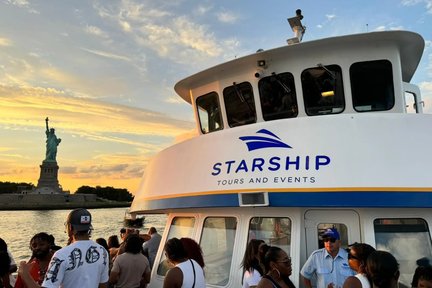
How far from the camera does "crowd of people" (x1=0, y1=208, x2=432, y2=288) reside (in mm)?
2961

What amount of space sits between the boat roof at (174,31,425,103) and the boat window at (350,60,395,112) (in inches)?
11.8

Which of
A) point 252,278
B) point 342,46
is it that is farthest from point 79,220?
point 342,46

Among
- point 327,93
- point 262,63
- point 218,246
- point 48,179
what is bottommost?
point 218,246

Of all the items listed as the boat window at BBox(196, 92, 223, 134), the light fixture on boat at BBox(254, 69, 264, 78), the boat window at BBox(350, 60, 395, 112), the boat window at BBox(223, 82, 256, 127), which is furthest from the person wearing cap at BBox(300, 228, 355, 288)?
the boat window at BBox(196, 92, 223, 134)

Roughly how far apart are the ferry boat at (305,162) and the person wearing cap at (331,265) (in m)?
0.31

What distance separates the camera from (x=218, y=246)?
5.41 m

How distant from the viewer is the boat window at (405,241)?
4.34m

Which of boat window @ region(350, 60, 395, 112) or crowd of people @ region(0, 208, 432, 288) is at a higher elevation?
boat window @ region(350, 60, 395, 112)

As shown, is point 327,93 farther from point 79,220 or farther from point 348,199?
Answer: point 79,220

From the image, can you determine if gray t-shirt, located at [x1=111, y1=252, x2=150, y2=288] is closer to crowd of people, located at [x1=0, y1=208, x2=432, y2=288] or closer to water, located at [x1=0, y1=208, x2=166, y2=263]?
crowd of people, located at [x1=0, y1=208, x2=432, y2=288]

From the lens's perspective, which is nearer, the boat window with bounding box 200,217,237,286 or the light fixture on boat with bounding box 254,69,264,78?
the boat window with bounding box 200,217,237,286

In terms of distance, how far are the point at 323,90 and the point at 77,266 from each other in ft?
13.2

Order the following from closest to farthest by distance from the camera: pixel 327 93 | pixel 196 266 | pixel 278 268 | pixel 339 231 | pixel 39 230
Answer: pixel 278 268 < pixel 196 266 < pixel 339 231 < pixel 327 93 < pixel 39 230

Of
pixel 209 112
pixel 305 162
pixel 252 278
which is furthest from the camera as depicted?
pixel 209 112
